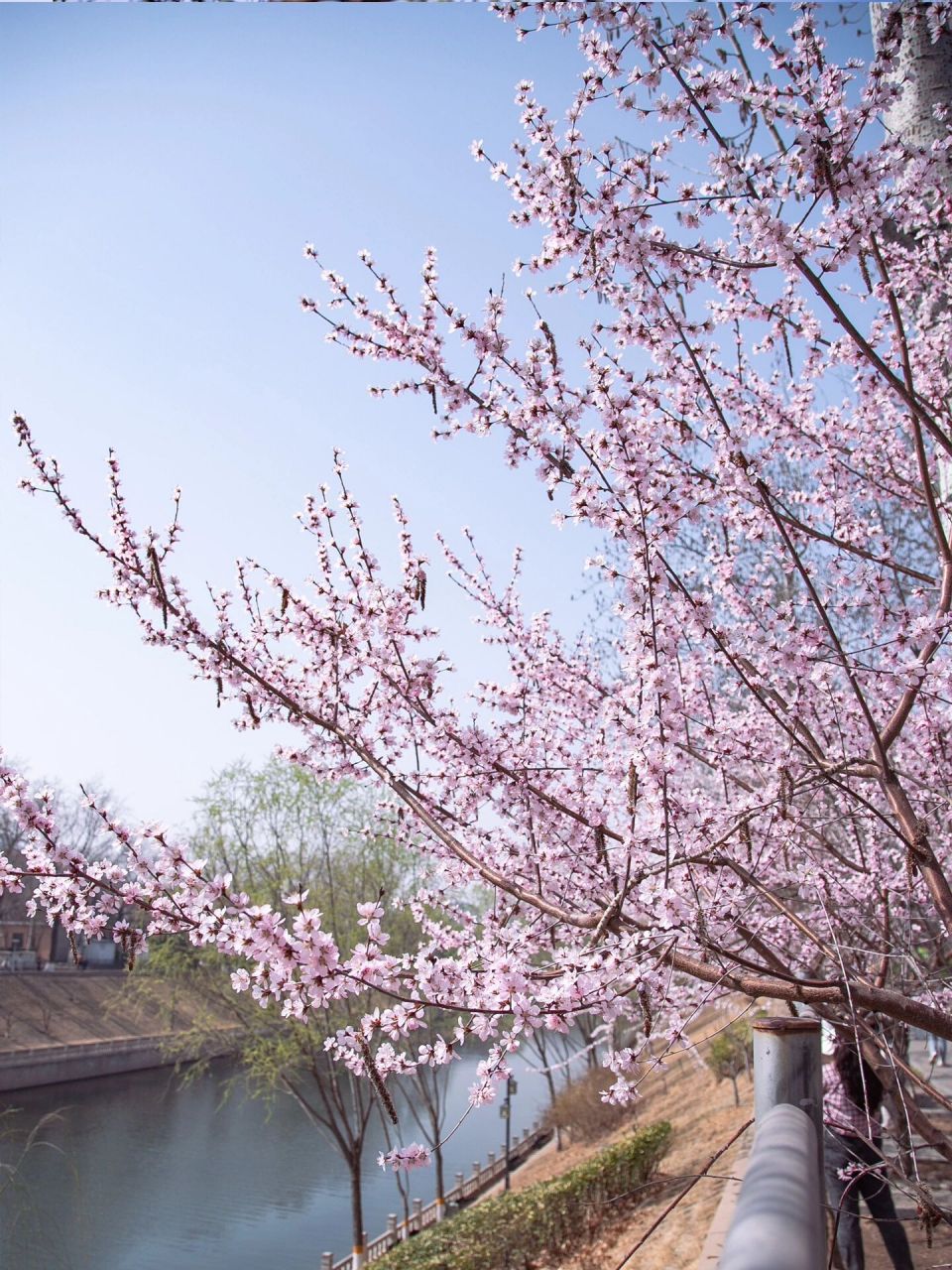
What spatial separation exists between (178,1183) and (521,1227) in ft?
29.7

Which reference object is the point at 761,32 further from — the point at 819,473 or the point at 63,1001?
the point at 63,1001

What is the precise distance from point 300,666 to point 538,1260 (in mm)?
7045

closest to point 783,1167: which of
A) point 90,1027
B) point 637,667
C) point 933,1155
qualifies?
point 637,667

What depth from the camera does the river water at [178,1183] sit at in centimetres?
1159

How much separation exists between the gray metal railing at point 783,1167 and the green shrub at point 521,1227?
7.25 metres

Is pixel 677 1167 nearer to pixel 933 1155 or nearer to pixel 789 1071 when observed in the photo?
pixel 933 1155

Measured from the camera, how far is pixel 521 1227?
8078 mm

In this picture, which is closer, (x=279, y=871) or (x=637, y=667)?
(x=637, y=667)

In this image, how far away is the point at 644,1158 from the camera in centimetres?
1017

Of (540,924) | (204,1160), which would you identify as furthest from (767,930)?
(204,1160)

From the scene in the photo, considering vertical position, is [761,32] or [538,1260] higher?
[761,32]

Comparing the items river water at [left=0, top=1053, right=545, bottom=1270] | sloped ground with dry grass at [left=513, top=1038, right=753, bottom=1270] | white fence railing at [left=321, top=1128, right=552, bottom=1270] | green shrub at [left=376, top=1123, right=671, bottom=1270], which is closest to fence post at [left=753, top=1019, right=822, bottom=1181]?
sloped ground with dry grass at [left=513, top=1038, right=753, bottom=1270]

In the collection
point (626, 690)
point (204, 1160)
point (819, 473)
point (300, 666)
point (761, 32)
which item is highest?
point (761, 32)

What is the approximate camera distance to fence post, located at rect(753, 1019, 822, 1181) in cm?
114
